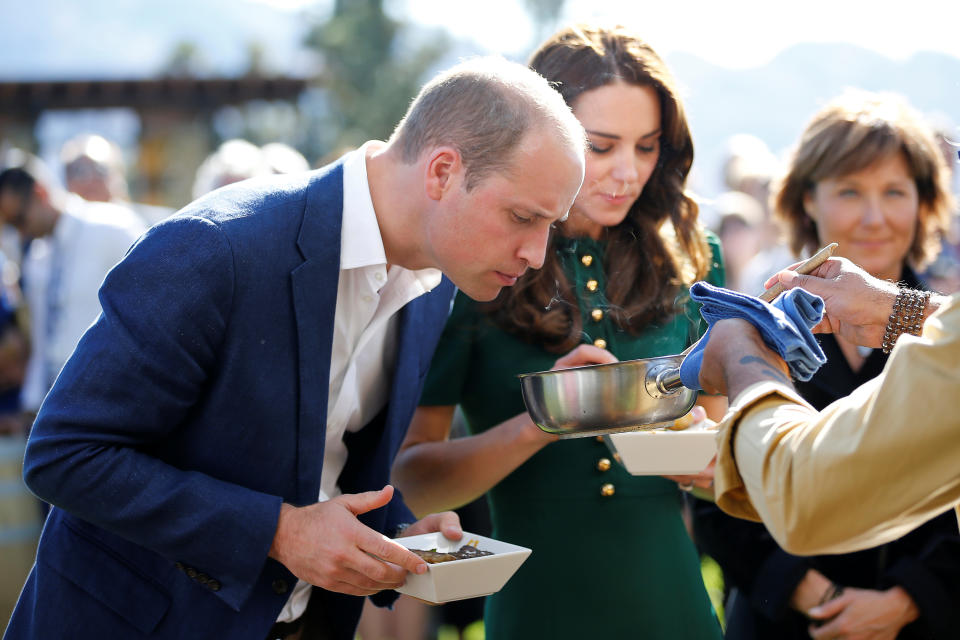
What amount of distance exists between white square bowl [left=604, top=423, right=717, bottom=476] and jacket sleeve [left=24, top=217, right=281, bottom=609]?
2.62 ft

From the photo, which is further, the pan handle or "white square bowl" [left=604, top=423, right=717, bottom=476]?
"white square bowl" [left=604, top=423, right=717, bottom=476]

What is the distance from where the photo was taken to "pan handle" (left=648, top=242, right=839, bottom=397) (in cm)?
176

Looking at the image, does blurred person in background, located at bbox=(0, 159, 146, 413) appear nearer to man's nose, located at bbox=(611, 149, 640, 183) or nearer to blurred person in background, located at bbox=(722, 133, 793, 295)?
man's nose, located at bbox=(611, 149, 640, 183)

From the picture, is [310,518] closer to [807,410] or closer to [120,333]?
[120,333]

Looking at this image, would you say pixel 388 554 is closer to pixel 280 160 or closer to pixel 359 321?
pixel 359 321

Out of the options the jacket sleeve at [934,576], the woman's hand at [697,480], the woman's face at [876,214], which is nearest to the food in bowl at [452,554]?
the woman's hand at [697,480]

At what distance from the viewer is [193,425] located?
193 centimetres

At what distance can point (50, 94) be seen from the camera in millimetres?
17656

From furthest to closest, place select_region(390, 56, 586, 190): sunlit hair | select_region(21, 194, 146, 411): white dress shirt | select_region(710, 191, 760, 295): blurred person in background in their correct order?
select_region(710, 191, 760, 295): blurred person in background < select_region(21, 194, 146, 411): white dress shirt < select_region(390, 56, 586, 190): sunlit hair

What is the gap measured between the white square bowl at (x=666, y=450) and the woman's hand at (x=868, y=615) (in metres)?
0.78

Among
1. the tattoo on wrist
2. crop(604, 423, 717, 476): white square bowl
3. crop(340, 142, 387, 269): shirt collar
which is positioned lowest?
crop(604, 423, 717, 476): white square bowl

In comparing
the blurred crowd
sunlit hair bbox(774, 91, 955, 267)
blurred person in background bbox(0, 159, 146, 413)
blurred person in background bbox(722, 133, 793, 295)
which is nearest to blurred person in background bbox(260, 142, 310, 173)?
the blurred crowd

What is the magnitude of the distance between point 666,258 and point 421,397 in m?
0.77

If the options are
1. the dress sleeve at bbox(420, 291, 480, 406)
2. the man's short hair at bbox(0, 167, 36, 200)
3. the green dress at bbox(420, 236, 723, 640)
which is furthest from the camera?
the man's short hair at bbox(0, 167, 36, 200)
